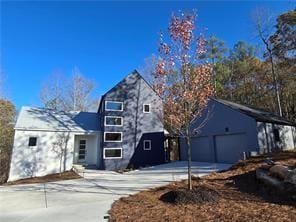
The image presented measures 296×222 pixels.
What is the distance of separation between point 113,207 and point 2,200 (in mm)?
4977

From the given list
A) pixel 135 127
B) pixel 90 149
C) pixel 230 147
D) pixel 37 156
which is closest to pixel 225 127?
pixel 230 147

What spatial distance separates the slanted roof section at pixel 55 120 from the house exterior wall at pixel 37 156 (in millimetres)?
495

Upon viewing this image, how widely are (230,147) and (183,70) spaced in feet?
34.6

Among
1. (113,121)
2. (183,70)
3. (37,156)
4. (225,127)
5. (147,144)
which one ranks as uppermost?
(183,70)

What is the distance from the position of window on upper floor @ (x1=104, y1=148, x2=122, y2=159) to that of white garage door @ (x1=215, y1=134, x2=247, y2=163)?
7875mm

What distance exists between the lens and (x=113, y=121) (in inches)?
715

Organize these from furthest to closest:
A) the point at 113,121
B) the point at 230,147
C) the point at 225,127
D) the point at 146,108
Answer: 1. the point at 146,108
2. the point at 113,121
3. the point at 225,127
4. the point at 230,147

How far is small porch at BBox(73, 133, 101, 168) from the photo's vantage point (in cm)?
1783

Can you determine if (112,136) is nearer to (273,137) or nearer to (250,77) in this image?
(273,137)

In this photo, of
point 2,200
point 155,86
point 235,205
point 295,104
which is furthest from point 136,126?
point 295,104

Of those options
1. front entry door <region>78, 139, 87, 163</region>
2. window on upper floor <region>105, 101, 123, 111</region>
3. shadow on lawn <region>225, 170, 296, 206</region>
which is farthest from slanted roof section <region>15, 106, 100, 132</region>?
shadow on lawn <region>225, 170, 296, 206</region>

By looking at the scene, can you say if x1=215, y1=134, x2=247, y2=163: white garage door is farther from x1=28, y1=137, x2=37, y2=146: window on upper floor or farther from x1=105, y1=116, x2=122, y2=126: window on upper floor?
x1=28, y1=137, x2=37, y2=146: window on upper floor

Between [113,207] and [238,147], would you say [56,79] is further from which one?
[113,207]

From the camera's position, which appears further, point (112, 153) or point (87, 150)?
point (87, 150)
